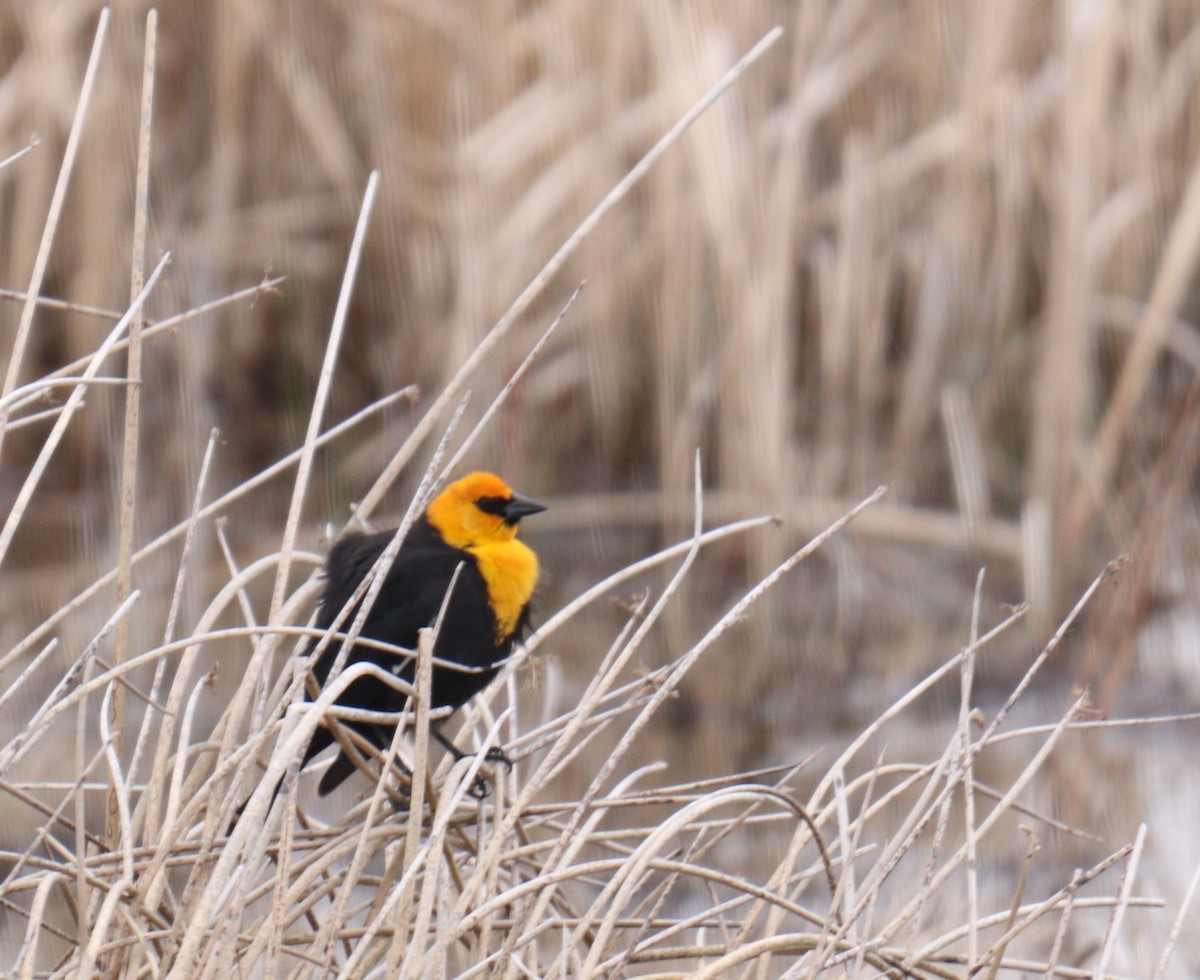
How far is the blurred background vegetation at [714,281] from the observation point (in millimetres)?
4254

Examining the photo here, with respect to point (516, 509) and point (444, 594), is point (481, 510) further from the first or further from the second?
point (444, 594)

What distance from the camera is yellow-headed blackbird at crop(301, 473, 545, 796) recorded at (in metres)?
2.37

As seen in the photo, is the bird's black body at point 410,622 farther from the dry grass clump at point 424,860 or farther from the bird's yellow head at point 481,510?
the dry grass clump at point 424,860

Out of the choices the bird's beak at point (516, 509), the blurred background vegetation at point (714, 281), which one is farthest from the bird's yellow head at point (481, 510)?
the blurred background vegetation at point (714, 281)

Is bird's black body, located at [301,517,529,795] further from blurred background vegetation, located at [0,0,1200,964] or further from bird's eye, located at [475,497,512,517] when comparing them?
blurred background vegetation, located at [0,0,1200,964]

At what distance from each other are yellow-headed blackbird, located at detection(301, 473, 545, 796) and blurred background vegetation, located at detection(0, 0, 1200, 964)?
1.61m

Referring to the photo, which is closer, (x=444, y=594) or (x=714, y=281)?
(x=444, y=594)

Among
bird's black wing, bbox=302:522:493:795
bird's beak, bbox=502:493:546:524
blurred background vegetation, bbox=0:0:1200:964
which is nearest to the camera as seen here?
bird's black wing, bbox=302:522:493:795

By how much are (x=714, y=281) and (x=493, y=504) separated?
1891mm

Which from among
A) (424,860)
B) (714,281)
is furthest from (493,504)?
(714,281)

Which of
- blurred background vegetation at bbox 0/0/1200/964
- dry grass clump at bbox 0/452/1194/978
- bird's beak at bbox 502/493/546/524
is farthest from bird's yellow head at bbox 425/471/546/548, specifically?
blurred background vegetation at bbox 0/0/1200/964

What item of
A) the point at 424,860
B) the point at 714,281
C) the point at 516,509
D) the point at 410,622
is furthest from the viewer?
the point at 714,281

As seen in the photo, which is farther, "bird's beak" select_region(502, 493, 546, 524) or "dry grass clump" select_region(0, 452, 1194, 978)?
"bird's beak" select_region(502, 493, 546, 524)

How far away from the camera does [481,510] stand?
8.77 ft
